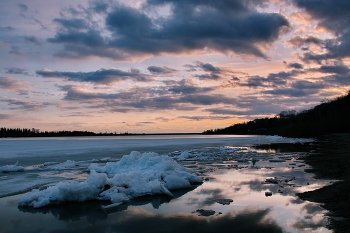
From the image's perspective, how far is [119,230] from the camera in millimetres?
4734

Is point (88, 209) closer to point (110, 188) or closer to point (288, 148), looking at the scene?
point (110, 188)

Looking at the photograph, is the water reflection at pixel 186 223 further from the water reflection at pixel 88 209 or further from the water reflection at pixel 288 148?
the water reflection at pixel 288 148

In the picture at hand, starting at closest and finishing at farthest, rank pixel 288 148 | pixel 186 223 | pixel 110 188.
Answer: pixel 186 223, pixel 110 188, pixel 288 148

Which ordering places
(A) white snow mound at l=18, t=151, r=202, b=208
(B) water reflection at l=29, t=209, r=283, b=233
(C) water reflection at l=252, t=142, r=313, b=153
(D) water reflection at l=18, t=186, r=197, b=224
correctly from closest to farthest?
(B) water reflection at l=29, t=209, r=283, b=233
(D) water reflection at l=18, t=186, r=197, b=224
(A) white snow mound at l=18, t=151, r=202, b=208
(C) water reflection at l=252, t=142, r=313, b=153

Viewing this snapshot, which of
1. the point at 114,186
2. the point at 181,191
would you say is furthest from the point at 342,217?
the point at 114,186

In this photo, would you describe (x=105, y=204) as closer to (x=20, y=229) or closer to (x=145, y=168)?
(x=20, y=229)

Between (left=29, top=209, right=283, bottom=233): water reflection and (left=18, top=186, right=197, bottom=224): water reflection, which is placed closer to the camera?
(left=29, top=209, right=283, bottom=233): water reflection

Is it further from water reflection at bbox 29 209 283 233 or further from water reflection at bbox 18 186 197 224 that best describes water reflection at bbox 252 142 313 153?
water reflection at bbox 29 209 283 233

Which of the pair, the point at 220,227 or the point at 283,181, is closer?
the point at 220,227

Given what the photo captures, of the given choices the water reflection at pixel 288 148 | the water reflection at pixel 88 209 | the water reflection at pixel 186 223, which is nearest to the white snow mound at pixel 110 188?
the water reflection at pixel 88 209

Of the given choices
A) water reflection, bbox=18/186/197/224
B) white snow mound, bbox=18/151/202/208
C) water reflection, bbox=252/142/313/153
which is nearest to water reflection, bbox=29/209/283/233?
water reflection, bbox=18/186/197/224

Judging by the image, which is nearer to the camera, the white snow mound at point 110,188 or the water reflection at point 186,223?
the water reflection at point 186,223

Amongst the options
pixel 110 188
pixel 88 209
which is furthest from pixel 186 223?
pixel 110 188

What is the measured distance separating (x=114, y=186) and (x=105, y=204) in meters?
0.90
